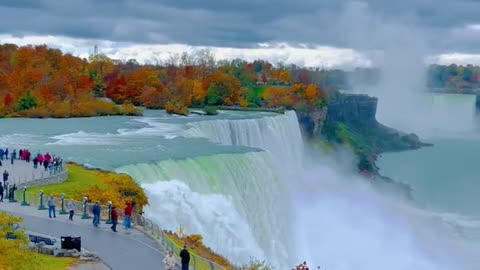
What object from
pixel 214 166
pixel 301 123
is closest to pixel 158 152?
pixel 214 166

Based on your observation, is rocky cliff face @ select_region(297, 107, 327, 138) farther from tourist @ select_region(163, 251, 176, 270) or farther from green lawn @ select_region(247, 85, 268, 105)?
tourist @ select_region(163, 251, 176, 270)

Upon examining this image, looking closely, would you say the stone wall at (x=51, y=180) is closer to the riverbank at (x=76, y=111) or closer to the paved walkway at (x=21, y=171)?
the paved walkway at (x=21, y=171)

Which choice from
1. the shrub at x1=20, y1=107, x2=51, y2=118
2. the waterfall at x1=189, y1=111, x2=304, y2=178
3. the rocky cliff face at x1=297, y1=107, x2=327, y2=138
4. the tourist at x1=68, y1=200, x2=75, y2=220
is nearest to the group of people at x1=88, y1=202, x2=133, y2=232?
the tourist at x1=68, y1=200, x2=75, y2=220

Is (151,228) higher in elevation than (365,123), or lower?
higher

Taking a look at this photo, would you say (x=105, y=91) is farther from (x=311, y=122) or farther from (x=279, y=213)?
(x=279, y=213)

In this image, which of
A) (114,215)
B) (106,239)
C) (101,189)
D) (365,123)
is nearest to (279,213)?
(101,189)

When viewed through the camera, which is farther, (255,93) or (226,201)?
(255,93)
